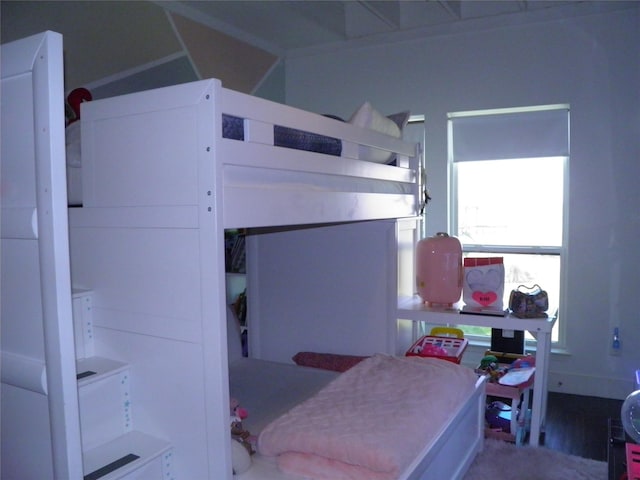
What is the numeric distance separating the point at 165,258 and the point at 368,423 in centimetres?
85

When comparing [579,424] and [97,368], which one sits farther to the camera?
[579,424]

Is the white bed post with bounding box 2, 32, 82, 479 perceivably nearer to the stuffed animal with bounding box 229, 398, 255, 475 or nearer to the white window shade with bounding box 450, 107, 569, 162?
the stuffed animal with bounding box 229, 398, 255, 475

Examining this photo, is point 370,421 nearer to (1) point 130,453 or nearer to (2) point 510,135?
(1) point 130,453

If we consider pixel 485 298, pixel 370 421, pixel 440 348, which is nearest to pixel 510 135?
pixel 485 298

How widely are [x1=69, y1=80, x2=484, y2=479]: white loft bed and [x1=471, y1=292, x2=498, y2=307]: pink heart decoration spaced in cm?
106

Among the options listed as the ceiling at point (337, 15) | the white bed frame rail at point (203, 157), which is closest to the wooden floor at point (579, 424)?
the white bed frame rail at point (203, 157)

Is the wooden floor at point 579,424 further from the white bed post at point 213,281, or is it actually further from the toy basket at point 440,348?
the white bed post at point 213,281

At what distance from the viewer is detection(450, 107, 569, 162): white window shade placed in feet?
11.0

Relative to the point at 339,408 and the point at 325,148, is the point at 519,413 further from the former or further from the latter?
the point at 325,148

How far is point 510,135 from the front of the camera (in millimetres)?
3480

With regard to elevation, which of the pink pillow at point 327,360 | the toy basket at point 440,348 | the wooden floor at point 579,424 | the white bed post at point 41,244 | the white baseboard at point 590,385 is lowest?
the wooden floor at point 579,424

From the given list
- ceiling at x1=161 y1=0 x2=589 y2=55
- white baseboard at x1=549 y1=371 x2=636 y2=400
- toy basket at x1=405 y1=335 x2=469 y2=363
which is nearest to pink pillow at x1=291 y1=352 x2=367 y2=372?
toy basket at x1=405 y1=335 x2=469 y2=363

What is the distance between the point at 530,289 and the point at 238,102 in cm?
190

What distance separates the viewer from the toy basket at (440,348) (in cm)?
256
